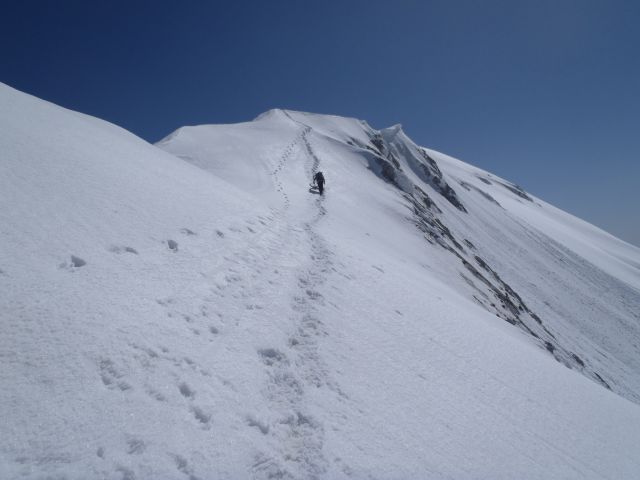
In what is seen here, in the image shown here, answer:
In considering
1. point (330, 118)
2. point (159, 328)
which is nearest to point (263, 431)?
point (159, 328)

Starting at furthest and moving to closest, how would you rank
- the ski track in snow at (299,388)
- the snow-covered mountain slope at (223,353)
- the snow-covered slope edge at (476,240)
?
the snow-covered slope edge at (476,240), the ski track in snow at (299,388), the snow-covered mountain slope at (223,353)

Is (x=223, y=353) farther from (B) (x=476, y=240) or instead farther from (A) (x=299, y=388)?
(B) (x=476, y=240)

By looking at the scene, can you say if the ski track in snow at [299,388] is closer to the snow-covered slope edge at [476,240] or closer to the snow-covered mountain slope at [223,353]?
Result: the snow-covered mountain slope at [223,353]

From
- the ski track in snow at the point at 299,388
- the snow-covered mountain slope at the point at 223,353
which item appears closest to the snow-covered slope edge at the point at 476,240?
the snow-covered mountain slope at the point at 223,353

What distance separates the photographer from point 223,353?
515cm

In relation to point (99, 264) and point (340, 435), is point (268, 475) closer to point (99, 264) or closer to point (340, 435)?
point (340, 435)

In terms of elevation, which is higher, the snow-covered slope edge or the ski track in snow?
the snow-covered slope edge

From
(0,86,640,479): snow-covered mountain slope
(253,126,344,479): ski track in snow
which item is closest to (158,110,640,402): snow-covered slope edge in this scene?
(0,86,640,479): snow-covered mountain slope

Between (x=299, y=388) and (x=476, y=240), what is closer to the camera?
(x=299, y=388)

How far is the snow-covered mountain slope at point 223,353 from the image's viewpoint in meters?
3.65

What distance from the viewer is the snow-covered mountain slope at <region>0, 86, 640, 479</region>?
12.0 ft

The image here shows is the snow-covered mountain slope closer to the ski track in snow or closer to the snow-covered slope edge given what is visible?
the ski track in snow

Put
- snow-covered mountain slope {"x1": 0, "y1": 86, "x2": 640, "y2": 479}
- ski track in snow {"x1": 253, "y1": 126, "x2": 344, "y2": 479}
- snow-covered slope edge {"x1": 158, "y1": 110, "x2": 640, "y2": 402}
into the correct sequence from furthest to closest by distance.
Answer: snow-covered slope edge {"x1": 158, "y1": 110, "x2": 640, "y2": 402}
ski track in snow {"x1": 253, "y1": 126, "x2": 344, "y2": 479}
snow-covered mountain slope {"x1": 0, "y1": 86, "x2": 640, "y2": 479}

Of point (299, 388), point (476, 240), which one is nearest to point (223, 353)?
point (299, 388)
